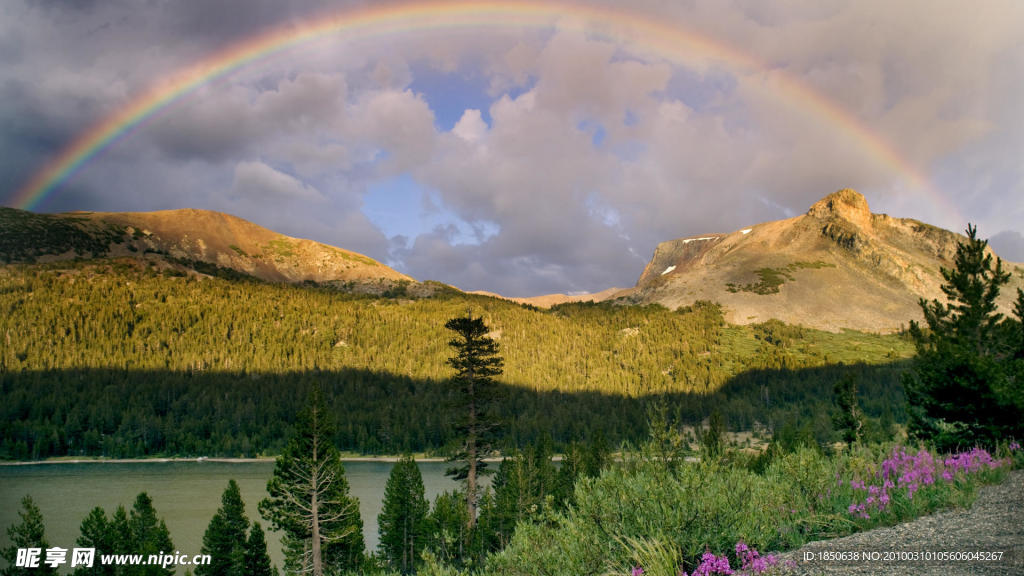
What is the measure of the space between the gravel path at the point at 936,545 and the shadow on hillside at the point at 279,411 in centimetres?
12649

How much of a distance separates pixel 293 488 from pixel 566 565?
31.0 meters

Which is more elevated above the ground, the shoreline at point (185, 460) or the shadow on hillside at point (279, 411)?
the shadow on hillside at point (279, 411)

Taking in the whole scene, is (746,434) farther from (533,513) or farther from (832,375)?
(533,513)

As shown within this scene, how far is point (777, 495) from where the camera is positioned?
792 centimetres

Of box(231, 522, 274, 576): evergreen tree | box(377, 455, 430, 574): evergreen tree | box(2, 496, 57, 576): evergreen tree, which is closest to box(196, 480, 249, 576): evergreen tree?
box(231, 522, 274, 576): evergreen tree

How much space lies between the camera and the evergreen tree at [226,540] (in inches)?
1435

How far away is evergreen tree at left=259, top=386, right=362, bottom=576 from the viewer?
32.4m

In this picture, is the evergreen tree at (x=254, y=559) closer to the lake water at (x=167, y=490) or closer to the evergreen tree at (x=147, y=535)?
Answer: the evergreen tree at (x=147, y=535)

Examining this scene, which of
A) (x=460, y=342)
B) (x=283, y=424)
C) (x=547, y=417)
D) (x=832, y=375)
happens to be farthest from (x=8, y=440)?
(x=832, y=375)

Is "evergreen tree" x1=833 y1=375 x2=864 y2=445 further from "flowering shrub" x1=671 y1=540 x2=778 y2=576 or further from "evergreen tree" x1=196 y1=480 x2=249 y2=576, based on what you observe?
"evergreen tree" x1=196 y1=480 x2=249 y2=576

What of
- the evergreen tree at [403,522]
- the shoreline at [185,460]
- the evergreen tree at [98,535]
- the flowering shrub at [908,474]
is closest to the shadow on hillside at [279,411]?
the shoreline at [185,460]

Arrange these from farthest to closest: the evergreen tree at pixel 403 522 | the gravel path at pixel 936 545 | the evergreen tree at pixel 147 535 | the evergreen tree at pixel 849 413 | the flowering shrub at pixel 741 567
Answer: the evergreen tree at pixel 403 522 < the evergreen tree at pixel 849 413 < the evergreen tree at pixel 147 535 < the flowering shrub at pixel 741 567 < the gravel path at pixel 936 545

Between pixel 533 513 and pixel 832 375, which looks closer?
pixel 533 513

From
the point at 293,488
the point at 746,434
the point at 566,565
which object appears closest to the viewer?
the point at 566,565
